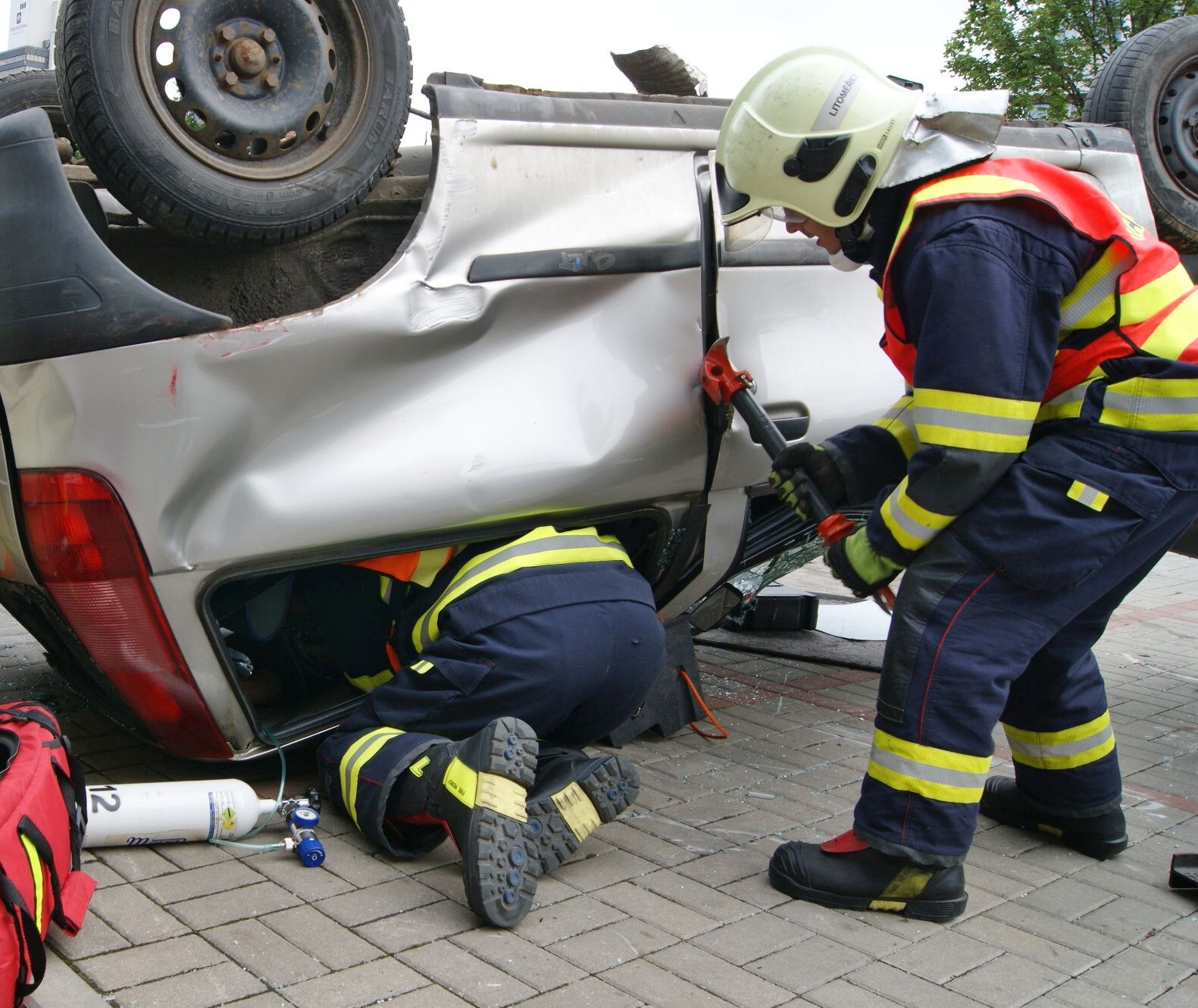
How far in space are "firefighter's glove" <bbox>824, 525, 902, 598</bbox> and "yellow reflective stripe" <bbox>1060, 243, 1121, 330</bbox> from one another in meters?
0.60

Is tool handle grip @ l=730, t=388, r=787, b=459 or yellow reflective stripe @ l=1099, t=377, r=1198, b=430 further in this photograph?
tool handle grip @ l=730, t=388, r=787, b=459

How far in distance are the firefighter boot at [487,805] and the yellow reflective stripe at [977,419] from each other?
101 cm

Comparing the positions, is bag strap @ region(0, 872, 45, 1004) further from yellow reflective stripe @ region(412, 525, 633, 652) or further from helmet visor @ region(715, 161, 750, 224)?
helmet visor @ region(715, 161, 750, 224)

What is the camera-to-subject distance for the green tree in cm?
2164

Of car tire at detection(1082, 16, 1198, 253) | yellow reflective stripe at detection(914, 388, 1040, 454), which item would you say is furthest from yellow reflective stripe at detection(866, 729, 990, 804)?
car tire at detection(1082, 16, 1198, 253)

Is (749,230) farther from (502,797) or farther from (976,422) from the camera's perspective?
(502,797)

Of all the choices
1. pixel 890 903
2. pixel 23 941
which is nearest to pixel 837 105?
pixel 890 903

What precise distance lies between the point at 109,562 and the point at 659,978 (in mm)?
1323

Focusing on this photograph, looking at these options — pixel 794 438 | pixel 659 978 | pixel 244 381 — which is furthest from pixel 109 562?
pixel 794 438

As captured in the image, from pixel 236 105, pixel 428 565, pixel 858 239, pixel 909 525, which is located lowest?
pixel 428 565

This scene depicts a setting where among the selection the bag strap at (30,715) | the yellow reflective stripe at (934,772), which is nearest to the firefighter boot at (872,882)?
the yellow reflective stripe at (934,772)

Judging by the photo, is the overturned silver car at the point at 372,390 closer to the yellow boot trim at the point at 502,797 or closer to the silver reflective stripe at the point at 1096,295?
the yellow boot trim at the point at 502,797

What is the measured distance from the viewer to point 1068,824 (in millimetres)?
2912

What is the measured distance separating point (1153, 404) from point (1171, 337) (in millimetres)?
147
